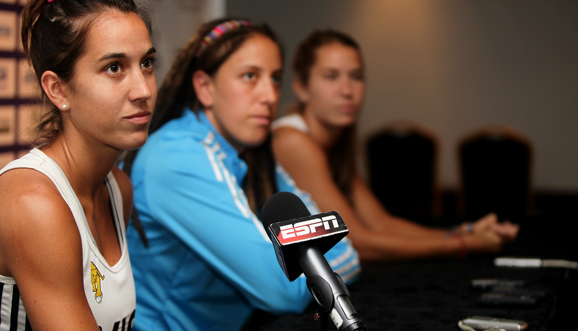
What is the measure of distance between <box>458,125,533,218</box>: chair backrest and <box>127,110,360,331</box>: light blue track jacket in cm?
280

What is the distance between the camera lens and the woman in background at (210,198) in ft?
4.43

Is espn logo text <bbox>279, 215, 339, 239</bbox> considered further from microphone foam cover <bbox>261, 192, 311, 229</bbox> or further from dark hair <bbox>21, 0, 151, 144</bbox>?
dark hair <bbox>21, 0, 151, 144</bbox>

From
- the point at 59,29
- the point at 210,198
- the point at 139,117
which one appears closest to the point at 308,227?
the point at 139,117

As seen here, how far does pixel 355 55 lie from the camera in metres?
2.28

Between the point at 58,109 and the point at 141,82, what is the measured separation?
178mm

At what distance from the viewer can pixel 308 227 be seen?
73cm

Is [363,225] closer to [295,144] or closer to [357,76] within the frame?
[295,144]

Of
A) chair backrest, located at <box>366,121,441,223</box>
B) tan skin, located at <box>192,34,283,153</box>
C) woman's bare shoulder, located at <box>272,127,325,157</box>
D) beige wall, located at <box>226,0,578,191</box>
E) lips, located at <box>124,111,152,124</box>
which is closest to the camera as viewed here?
lips, located at <box>124,111,152,124</box>

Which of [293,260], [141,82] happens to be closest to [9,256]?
[141,82]

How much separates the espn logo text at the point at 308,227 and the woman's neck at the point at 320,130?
5.16 ft

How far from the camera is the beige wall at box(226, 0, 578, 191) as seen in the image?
4.64 meters

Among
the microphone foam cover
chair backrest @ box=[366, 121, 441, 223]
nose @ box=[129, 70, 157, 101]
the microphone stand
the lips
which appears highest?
nose @ box=[129, 70, 157, 101]

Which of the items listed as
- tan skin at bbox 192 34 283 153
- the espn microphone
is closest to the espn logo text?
the espn microphone

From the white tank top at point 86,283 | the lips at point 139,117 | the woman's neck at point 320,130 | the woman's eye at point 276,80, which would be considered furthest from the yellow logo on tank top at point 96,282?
the woman's neck at point 320,130
